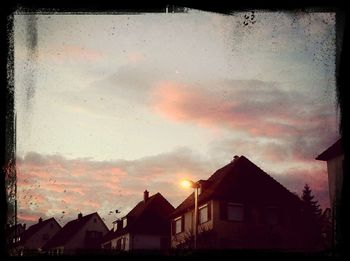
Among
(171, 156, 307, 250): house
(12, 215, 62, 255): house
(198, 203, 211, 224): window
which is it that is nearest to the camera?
(171, 156, 307, 250): house

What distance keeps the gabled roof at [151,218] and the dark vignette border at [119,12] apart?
48.0 m

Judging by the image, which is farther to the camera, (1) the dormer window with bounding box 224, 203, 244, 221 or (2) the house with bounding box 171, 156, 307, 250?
(1) the dormer window with bounding box 224, 203, 244, 221

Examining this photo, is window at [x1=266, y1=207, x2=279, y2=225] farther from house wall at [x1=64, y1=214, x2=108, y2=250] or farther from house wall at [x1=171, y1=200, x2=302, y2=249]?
house wall at [x1=64, y1=214, x2=108, y2=250]

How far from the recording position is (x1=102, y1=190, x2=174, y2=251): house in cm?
4853

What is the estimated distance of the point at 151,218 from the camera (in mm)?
50469

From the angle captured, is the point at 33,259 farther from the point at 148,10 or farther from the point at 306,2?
the point at 306,2

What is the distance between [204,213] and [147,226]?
16.0 m

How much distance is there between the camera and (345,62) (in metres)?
2.39

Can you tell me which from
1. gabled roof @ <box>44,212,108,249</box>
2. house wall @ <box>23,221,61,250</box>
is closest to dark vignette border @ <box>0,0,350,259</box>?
gabled roof @ <box>44,212,108,249</box>

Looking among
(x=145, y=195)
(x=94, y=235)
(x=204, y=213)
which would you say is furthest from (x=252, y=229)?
(x=94, y=235)

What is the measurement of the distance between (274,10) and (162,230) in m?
48.4

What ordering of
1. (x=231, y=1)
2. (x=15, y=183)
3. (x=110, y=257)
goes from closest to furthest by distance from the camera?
(x=110, y=257), (x=15, y=183), (x=231, y=1)

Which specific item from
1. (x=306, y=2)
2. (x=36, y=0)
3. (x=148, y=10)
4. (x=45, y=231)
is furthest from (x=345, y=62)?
(x=45, y=231)

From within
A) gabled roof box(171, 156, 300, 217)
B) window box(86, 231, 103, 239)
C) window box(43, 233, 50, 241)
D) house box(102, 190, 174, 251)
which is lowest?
window box(43, 233, 50, 241)
